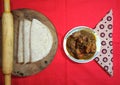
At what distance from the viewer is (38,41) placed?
1435 millimetres

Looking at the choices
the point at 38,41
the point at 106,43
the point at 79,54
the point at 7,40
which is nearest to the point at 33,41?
the point at 38,41

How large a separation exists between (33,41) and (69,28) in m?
0.31

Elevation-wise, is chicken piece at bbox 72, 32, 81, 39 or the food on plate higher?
chicken piece at bbox 72, 32, 81, 39

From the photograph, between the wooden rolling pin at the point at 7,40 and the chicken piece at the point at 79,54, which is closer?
the wooden rolling pin at the point at 7,40

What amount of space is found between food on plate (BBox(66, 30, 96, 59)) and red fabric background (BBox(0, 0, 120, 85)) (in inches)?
2.5

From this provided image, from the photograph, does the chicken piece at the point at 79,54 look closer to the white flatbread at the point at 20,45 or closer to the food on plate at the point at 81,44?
the food on plate at the point at 81,44

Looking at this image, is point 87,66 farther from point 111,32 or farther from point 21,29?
point 21,29

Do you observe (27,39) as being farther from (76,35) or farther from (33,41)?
(76,35)

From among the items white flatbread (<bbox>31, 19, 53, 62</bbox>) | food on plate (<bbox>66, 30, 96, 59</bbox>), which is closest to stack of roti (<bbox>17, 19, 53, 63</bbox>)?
white flatbread (<bbox>31, 19, 53, 62</bbox>)

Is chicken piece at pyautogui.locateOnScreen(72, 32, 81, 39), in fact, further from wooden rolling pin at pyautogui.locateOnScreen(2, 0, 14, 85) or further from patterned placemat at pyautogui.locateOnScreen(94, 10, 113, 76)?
wooden rolling pin at pyautogui.locateOnScreen(2, 0, 14, 85)

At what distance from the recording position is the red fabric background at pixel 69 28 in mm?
1454

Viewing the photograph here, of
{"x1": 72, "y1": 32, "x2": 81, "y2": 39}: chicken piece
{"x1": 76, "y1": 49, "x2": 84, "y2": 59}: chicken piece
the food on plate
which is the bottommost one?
{"x1": 76, "y1": 49, "x2": 84, "y2": 59}: chicken piece

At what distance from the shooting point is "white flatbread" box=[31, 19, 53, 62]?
4.69 feet

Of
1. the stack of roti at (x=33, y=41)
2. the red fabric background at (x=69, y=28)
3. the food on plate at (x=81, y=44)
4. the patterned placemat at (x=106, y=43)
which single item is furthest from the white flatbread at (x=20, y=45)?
the patterned placemat at (x=106, y=43)
